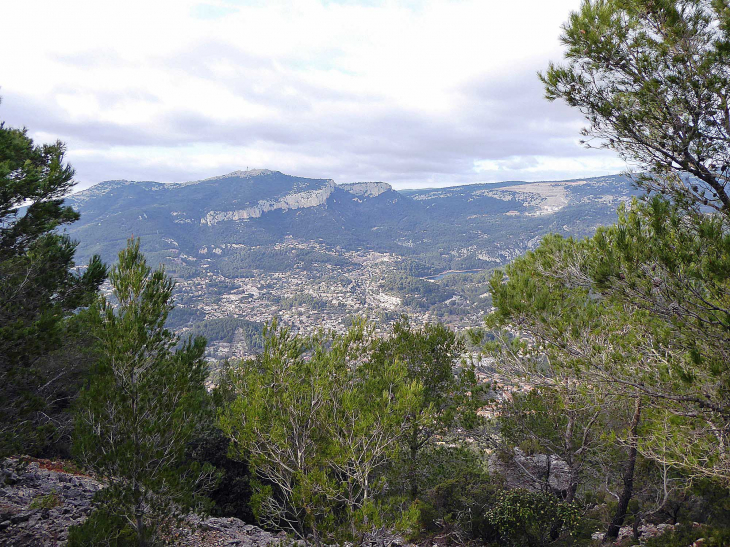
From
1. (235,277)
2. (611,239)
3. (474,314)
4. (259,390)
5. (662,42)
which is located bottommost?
(474,314)

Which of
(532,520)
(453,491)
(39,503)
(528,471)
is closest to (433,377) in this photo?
(453,491)

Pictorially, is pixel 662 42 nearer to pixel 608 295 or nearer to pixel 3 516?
pixel 608 295

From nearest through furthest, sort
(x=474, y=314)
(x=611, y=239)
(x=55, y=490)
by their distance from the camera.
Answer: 1. (x=611, y=239)
2. (x=55, y=490)
3. (x=474, y=314)

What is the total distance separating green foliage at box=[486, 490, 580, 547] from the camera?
25.9ft

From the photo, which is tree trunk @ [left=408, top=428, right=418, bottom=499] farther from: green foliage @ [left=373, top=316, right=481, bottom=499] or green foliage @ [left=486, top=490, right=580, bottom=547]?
green foliage @ [left=486, top=490, right=580, bottom=547]

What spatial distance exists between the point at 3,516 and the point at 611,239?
11424mm

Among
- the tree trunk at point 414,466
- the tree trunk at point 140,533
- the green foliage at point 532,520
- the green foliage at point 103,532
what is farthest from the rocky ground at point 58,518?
the green foliage at point 532,520

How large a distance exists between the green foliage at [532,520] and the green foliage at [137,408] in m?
6.67

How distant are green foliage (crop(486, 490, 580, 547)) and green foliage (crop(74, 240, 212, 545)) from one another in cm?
667

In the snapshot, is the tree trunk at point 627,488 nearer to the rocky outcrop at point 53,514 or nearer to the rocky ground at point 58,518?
the rocky ground at point 58,518

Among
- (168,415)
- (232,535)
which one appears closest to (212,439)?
(232,535)

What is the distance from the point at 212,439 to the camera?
1101 centimetres

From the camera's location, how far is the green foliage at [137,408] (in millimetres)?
5648

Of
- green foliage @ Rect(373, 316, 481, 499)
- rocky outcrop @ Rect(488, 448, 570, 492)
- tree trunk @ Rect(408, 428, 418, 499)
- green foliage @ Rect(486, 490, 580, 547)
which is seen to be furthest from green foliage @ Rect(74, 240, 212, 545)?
rocky outcrop @ Rect(488, 448, 570, 492)
